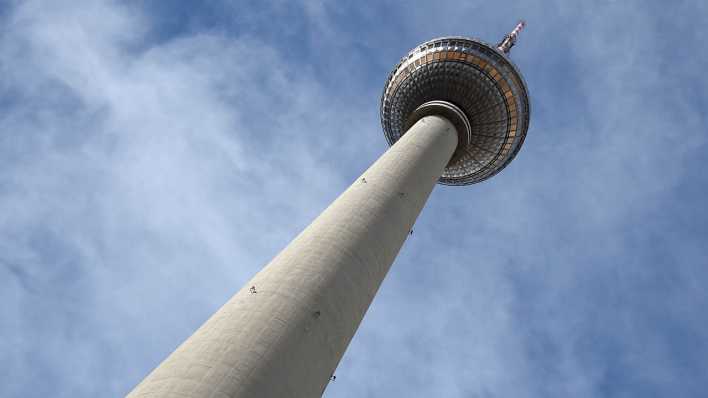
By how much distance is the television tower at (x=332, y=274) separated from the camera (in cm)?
1600

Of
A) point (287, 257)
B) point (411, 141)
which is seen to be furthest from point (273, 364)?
point (411, 141)

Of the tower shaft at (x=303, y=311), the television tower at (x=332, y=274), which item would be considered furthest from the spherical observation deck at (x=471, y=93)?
the tower shaft at (x=303, y=311)

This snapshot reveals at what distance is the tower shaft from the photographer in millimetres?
15695

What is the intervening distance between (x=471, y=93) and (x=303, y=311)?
106 feet

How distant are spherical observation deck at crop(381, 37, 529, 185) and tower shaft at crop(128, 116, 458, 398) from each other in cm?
1900

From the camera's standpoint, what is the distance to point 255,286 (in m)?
20.2

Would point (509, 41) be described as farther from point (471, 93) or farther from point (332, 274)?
point (332, 274)

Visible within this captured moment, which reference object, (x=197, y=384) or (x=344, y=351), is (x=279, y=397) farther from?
(x=344, y=351)

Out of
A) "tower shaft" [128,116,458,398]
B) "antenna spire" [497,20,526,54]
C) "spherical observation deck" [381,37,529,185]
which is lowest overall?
"tower shaft" [128,116,458,398]

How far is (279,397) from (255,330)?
2336mm

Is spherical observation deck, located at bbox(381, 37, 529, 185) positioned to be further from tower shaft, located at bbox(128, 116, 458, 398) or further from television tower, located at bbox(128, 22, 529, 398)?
tower shaft, located at bbox(128, 116, 458, 398)

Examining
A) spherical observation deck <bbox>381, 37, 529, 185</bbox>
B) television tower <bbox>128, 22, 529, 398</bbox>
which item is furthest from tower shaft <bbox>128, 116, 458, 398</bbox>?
spherical observation deck <bbox>381, 37, 529, 185</bbox>

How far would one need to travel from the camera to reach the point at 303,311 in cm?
1898

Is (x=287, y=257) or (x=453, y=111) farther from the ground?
(x=453, y=111)
